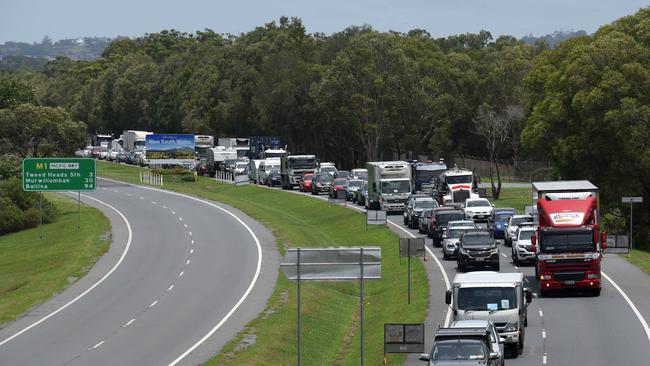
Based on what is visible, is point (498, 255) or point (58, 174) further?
point (58, 174)

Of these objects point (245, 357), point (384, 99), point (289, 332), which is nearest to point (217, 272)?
point (289, 332)

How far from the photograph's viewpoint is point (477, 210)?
231 feet

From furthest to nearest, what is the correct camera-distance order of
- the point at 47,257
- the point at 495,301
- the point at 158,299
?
the point at 47,257, the point at 158,299, the point at 495,301

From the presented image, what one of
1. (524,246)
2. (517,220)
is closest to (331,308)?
(524,246)

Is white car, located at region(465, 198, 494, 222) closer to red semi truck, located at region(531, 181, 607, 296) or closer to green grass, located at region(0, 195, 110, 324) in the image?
green grass, located at region(0, 195, 110, 324)

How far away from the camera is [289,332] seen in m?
41.4

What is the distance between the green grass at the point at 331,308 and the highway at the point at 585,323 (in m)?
1.02

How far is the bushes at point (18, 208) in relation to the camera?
8756cm

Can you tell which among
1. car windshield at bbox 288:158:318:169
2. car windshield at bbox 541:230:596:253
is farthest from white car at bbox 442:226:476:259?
car windshield at bbox 288:158:318:169

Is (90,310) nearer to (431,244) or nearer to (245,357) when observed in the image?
(245,357)

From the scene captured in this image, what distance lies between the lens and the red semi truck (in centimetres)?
4188

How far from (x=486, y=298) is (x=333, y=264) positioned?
576 centimetres

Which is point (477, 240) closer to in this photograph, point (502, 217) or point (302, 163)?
point (502, 217)

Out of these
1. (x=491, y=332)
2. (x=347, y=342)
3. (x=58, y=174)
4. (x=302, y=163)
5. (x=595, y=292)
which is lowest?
(x=347, y=342)
